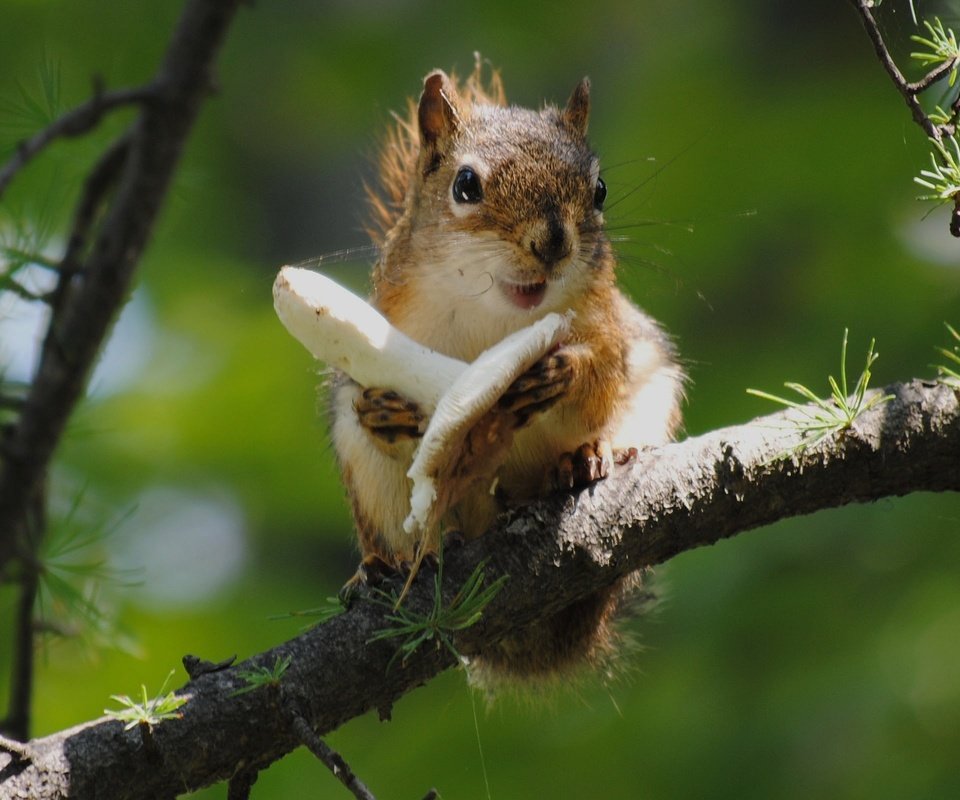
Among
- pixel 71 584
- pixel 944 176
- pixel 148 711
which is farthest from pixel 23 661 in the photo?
pixel 944 176

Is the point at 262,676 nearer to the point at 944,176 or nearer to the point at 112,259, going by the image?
the point at 944,176

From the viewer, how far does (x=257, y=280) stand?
500 cm

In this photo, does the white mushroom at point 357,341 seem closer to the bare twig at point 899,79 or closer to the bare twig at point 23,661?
the bare twig at point 899,79

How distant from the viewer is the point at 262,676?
184cm

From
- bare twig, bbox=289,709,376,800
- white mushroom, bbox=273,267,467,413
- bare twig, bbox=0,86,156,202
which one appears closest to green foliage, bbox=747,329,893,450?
white mushroom, bbox=273,267,467,413

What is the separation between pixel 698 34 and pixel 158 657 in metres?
3.38

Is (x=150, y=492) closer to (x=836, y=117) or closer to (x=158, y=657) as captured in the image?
(x=158, y=657)

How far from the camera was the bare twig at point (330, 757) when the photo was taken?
1654mm

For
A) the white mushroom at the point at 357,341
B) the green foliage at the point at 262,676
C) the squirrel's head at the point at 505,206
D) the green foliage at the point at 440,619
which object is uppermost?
the squirrel's head at the point at 505,206

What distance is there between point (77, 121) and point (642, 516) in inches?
58.6

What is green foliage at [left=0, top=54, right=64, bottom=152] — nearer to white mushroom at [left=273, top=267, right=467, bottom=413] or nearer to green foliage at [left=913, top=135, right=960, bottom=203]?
white mushroom at [left=273, top=267, right=467, bottom=413]

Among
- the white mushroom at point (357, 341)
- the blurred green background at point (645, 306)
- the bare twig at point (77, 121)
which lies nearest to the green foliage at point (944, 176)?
the blurred green background at point (645, 306)

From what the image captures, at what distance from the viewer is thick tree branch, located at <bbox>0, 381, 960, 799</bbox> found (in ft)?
6.48

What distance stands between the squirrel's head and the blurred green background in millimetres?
288
